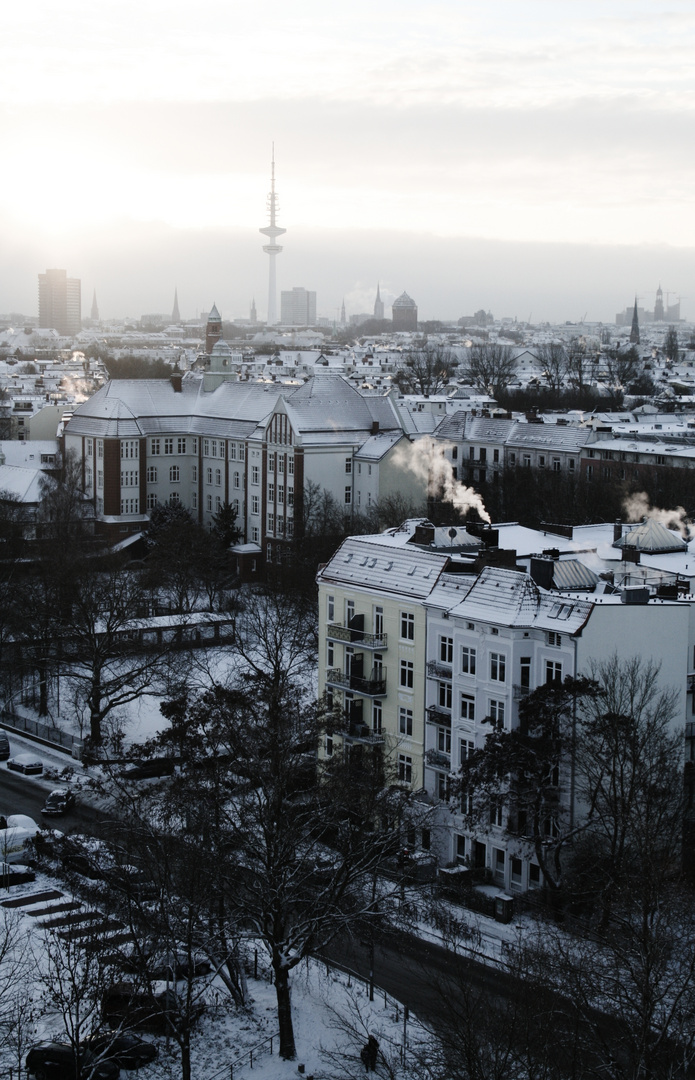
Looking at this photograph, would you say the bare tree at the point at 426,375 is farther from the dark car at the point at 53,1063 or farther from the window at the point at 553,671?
the dark car at the point at 53,1063

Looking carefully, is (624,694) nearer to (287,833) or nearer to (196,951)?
(287,833)

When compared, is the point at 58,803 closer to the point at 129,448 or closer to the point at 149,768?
the point at 149,768

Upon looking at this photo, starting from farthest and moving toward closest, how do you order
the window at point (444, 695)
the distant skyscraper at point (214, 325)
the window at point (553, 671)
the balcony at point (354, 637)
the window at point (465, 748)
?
1. the distant skyscraper at point (214, 325)
2. the balcony at point (354, 637)
3. the window at point (444, 695)
4. the window at point (465, 748)
5. the window at point (553, 671)

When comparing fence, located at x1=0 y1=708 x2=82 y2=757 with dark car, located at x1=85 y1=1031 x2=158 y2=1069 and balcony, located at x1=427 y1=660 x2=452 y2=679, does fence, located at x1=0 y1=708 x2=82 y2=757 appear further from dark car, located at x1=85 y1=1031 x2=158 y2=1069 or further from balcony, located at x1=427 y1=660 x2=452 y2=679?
dark car, located at x1=85 y1=1031 x2=158 y2=1069

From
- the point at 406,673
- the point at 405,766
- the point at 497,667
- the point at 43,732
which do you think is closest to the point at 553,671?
the point at 497,667

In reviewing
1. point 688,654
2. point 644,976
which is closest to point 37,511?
point 688,654

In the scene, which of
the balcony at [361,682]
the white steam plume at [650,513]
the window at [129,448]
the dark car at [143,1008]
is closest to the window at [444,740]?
the balcony at [361,682]

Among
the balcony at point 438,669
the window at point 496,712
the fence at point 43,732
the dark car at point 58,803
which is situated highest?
the balcony at point 438,669
